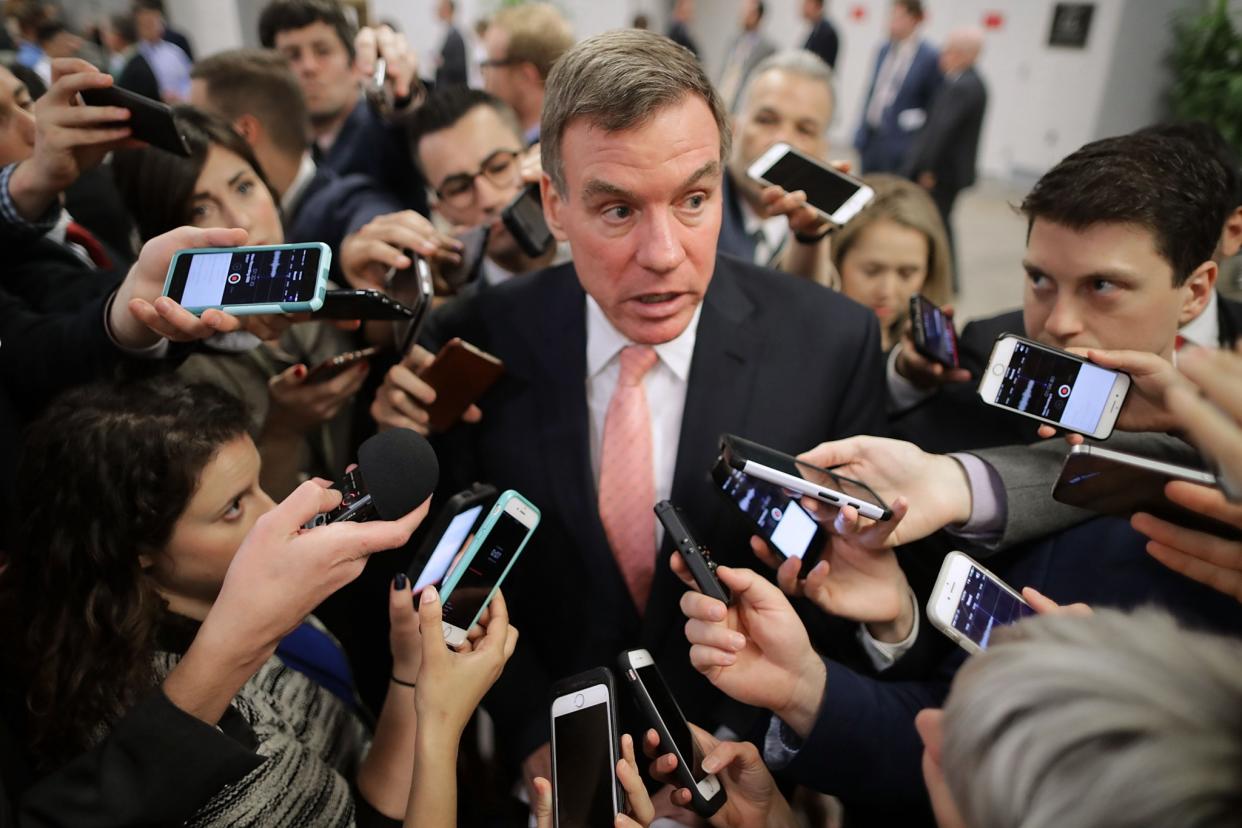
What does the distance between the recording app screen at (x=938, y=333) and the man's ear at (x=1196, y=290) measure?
380 millimetres

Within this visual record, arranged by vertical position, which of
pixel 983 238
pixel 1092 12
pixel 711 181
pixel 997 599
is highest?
pixel 1092 12

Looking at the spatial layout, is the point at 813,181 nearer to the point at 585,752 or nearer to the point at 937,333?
the point at 937,333

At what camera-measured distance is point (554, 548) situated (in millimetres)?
1457

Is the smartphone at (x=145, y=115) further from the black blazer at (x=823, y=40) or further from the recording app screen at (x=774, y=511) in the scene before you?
the black blazer at (x=823, y=40)

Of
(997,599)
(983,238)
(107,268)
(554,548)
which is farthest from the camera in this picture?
(983,238)

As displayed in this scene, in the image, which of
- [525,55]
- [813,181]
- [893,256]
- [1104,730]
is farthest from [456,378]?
[525,55]

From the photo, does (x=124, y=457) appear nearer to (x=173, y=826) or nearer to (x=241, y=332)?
(x=241, y=332)

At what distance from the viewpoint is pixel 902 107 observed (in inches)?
241

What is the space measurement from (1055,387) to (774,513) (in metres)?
0.47

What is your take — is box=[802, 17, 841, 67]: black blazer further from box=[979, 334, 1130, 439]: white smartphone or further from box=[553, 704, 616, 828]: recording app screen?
box=[553, 704, 616, 828]: recording app screen

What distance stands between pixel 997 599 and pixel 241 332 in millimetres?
1416

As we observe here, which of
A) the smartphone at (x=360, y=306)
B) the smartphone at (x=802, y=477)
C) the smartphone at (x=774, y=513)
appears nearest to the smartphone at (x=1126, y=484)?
the smartphone at (x=802, y=477)

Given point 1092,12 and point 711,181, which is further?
point 1092,12

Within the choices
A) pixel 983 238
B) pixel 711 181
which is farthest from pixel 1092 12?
pixel 711 181
